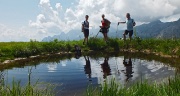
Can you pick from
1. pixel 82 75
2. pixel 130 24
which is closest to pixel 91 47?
pixel 130 24

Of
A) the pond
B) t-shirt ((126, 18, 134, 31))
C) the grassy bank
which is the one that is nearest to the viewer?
the pond

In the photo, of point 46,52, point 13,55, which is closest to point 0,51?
point 13,55

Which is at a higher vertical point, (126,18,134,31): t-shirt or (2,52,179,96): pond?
(126,18,134,31): t-shirt

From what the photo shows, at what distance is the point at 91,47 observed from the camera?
3309 centimetres

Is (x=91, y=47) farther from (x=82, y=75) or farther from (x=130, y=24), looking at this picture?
(x=82, y=75)

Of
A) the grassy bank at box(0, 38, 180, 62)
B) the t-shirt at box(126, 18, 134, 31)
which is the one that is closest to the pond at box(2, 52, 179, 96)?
the grassy bank at box(0, 38, 180, 62)

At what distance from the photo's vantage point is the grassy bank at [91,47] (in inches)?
1027

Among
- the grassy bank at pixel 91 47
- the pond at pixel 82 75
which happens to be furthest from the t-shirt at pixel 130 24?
the pond at pixel 82 75

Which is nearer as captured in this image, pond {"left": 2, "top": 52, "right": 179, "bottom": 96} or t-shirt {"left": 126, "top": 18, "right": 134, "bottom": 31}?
pond {"left": 2, "top": 52, "right": 179, "bottom": 96}

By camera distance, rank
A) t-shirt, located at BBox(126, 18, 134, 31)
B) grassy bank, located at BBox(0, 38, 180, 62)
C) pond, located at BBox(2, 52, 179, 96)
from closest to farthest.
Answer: pond, located at BBox(2, 52, 179, 96), grassy bank, located at BBox(0, 38, 180, 62), t-shirt, located at BBox(126, 18, 134, 31)

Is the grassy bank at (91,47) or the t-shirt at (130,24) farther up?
the t-shirt at (130,24)

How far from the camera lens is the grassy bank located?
26.1 m

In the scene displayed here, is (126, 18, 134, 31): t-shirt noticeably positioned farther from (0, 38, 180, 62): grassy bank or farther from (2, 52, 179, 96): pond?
(2, 52, 179, 96): pond

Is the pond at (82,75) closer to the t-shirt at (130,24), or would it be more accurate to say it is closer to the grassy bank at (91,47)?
the grassy bank at (91,47)
